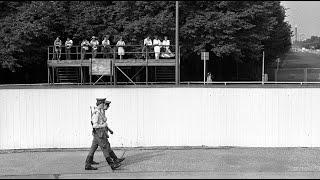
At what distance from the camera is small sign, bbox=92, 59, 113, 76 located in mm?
25400

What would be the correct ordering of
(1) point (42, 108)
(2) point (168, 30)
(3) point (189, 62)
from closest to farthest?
(1) point (42, 108) → (2) point (168, 30) → (3) point (189, 62)

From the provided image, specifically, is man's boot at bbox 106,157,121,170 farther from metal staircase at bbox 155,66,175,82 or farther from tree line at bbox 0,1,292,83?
tree line at bbox 0,1,292,83

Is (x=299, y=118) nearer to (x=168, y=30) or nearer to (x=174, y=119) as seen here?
(x=174, y=119)

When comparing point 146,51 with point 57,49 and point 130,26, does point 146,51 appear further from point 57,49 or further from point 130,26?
point 130,26

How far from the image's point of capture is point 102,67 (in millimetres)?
26125

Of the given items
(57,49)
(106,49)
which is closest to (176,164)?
(106,49)

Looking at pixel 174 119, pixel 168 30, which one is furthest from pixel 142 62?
pixel 174 119

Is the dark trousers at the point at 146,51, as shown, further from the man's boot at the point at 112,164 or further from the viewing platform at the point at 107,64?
the man's boot at the point at 112,164

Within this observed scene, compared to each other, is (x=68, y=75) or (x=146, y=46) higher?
(x=146, y=46)

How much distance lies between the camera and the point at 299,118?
12234 millimetres

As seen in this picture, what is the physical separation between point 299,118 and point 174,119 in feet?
10.1

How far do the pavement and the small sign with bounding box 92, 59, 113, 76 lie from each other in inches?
531

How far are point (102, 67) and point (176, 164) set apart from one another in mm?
16400

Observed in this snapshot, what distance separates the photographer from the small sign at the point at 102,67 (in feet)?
83.3
